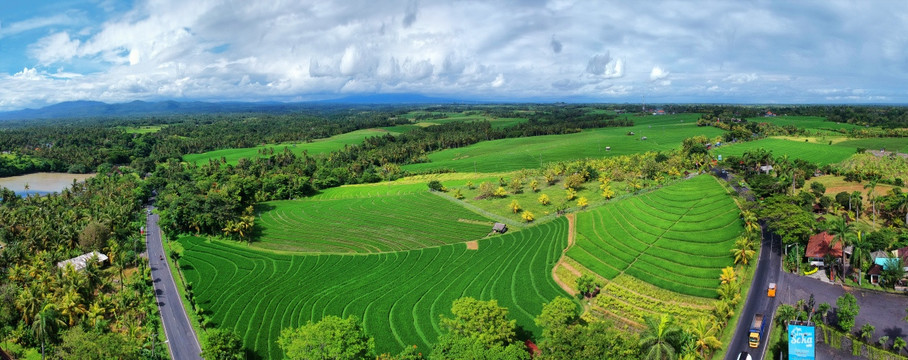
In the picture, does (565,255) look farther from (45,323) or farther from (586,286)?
(45,323)

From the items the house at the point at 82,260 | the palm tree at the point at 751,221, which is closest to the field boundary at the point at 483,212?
the palm tree at the point at 751,221

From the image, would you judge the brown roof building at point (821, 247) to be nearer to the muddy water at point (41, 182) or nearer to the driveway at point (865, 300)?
the driveway at point (865, 300)

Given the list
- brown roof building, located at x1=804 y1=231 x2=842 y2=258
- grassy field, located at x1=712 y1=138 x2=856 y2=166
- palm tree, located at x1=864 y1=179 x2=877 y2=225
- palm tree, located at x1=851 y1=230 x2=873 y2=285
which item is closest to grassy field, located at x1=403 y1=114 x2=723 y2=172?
grassy field, located at x1=712 y1=138 x2=856 y2=166

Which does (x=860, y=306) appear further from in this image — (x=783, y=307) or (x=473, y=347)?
(x=473, y=347)

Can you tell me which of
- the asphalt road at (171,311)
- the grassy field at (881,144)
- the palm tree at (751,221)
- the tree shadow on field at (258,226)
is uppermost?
the grassy field at (881,144)

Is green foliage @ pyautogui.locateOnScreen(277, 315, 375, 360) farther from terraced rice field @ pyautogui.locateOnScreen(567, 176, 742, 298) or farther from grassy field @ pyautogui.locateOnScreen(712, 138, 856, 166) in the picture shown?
grassy field @ pyautogui.locateOnScreen(712, 138, 856, 166)
